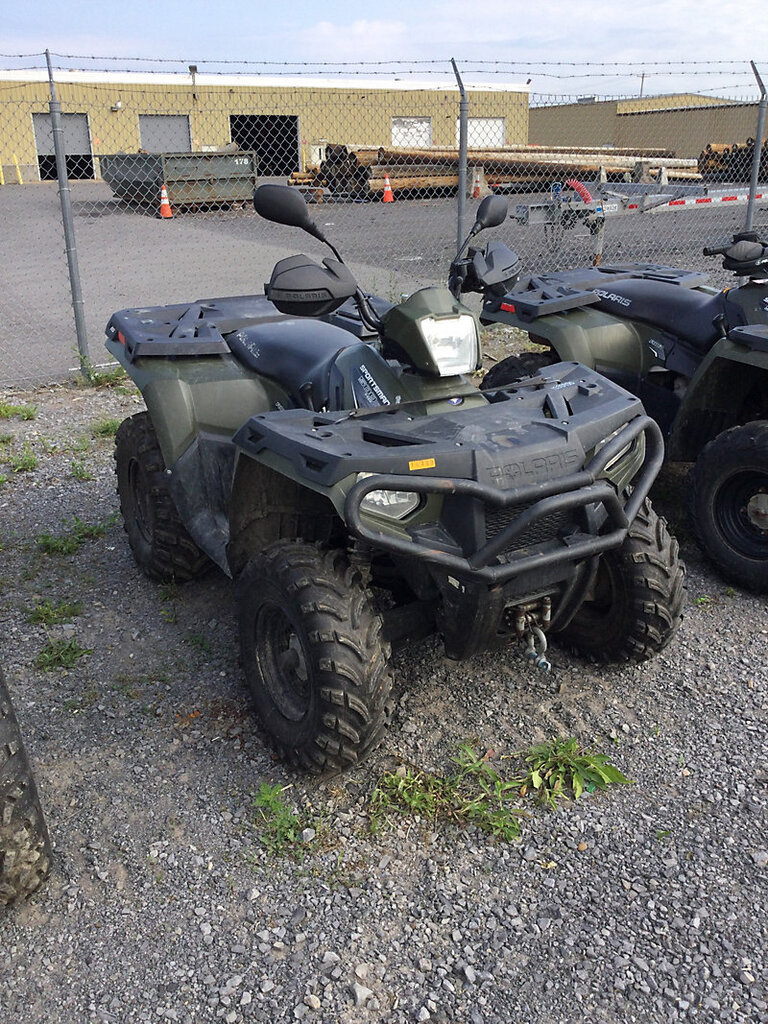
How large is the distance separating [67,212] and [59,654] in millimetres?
4445

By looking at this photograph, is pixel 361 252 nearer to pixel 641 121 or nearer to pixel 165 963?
pixel 165 963

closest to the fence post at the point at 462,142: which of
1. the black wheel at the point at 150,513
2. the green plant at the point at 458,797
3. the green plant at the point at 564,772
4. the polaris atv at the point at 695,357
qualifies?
the polaris atv at the point at 695,357

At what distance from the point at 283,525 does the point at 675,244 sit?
12146 millimetres

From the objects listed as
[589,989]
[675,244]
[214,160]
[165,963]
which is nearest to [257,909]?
[165,963]

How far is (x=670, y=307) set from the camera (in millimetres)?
4527

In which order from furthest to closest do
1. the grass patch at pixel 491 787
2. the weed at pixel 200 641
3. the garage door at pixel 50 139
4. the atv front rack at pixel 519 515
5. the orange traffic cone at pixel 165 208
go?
1. the garage door at pixel 50 139
2. the orange traffic cone at pixel 165 208
3. the weed at pixel 200 641
4. the grass patch at pixel 491 787
5. the atv front rack at pixel 519 515

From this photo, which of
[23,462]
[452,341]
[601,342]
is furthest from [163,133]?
[452,341]

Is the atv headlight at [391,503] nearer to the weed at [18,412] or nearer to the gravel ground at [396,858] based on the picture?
the gravel ground at [396,858]

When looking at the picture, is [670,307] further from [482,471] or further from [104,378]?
[104,378]

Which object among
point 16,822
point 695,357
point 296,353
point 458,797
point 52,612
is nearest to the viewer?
point 16,822

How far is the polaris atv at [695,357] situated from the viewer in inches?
157

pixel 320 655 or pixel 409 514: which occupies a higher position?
pixel 409 514

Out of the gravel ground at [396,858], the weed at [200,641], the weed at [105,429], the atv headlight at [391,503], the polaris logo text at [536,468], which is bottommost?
the gravel ground at [396,858]

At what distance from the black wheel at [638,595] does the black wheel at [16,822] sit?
6.09 feet
